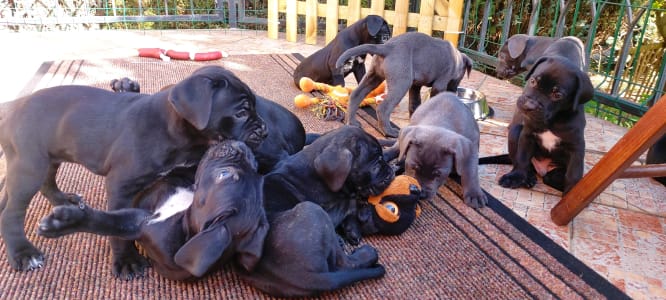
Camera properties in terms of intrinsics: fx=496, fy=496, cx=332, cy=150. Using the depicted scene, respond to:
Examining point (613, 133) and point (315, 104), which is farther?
point (315, 104)

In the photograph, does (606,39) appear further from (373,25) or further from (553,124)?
(553,124)

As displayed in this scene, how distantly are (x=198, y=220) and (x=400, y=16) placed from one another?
6583 millimetres

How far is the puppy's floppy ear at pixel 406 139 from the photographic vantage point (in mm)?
3822

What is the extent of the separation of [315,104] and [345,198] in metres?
2.76

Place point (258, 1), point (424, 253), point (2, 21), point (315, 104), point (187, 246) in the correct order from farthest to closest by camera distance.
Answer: point (258, 1) → point (2, 21) → point (315, 104) → point (424, 253) → point (187, 246)

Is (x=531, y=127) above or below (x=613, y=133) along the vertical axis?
above

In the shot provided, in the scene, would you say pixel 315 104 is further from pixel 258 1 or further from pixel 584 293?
pixel 258 1

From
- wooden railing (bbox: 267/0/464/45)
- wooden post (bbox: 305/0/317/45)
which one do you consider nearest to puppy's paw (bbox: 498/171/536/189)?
wooden railing (bbox: 267/0/464/45)

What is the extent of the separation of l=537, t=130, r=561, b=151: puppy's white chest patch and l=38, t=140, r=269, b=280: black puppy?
2.41 meters

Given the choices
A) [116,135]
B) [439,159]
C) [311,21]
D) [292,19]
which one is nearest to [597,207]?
[439,159]

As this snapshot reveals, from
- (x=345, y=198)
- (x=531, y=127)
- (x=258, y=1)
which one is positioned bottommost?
(x=345, y=198)

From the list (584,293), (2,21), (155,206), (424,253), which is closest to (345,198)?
(424,253)

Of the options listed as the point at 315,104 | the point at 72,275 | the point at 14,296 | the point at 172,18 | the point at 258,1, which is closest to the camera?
the point at 14,296

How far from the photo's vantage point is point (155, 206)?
9.25 ft
